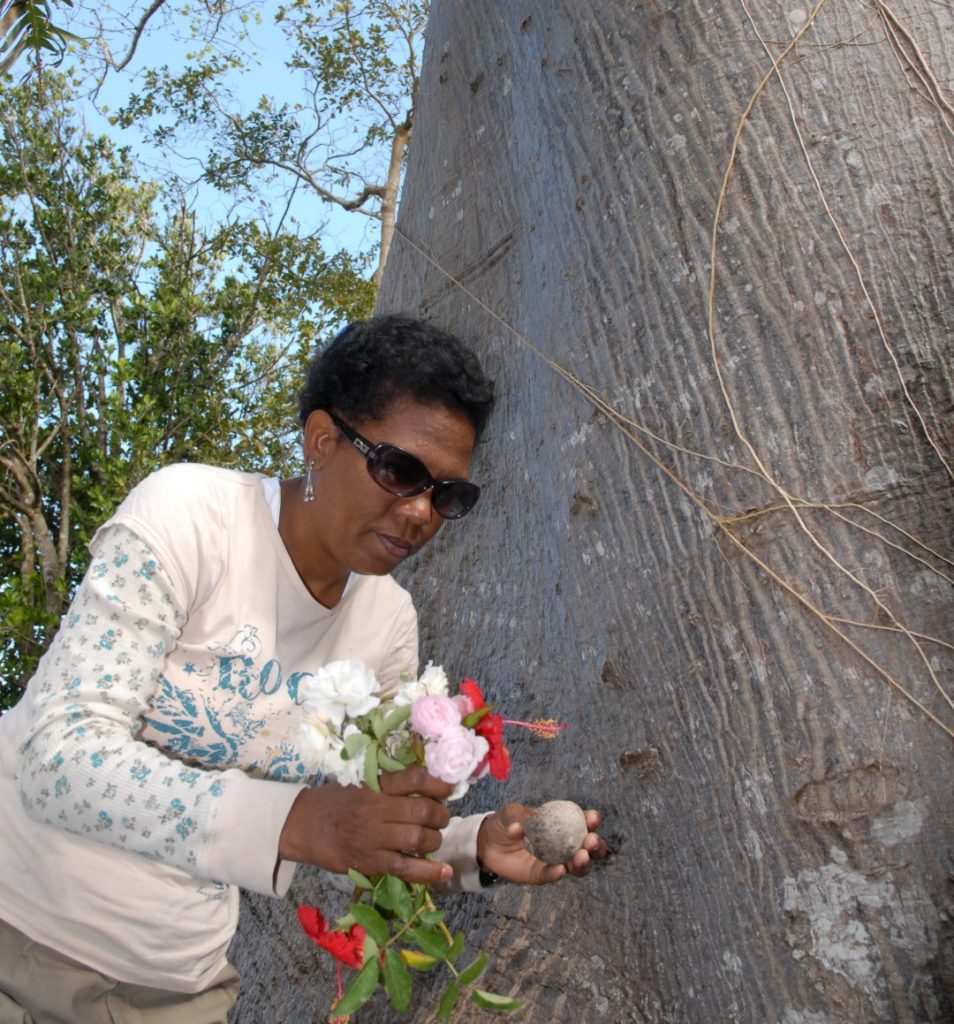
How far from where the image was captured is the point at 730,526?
6.00ft

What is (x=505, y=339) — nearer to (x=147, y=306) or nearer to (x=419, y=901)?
(x=419, y=901)

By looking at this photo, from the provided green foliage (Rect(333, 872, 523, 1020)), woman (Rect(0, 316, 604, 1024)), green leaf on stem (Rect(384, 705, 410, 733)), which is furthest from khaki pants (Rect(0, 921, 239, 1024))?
green leaf on stem (Rect(384, 705, 410, 733))

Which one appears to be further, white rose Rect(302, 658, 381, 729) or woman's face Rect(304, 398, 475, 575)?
woman's face Rect(304, 398, 475, 575)

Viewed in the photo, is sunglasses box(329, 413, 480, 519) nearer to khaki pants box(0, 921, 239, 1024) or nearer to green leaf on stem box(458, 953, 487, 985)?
green leaf on stem box(458, 953, 487, 985)

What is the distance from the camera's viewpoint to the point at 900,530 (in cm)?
172

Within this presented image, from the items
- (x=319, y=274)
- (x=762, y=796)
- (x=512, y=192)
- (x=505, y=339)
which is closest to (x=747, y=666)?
(x=762, y=796)

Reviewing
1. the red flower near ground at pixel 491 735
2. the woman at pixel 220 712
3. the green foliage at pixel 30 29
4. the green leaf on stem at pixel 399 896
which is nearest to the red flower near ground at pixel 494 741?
the red flower near ground at pixel 491 735

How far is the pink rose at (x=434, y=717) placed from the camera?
5.03 feet

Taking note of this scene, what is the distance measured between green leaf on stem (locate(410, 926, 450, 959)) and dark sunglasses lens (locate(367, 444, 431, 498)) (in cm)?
78

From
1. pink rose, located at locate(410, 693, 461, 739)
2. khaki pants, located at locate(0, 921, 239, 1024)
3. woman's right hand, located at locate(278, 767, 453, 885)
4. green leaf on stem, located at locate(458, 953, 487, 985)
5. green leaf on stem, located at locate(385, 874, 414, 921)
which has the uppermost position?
pink rose, located at locate(410, 693, 461, 739)

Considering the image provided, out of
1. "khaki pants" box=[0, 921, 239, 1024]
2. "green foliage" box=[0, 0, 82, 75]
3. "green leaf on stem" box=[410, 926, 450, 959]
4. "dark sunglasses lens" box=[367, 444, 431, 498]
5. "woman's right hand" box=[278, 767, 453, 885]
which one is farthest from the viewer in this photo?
"green foliage" box=[0, 0, 82, 75]

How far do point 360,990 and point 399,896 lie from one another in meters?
0.14

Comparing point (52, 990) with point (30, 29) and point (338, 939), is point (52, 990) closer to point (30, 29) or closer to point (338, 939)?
point (338, 939)

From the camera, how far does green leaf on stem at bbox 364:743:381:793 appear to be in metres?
1.55
